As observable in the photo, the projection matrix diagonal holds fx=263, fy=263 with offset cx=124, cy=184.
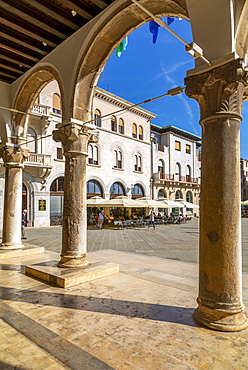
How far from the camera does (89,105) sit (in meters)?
5.44

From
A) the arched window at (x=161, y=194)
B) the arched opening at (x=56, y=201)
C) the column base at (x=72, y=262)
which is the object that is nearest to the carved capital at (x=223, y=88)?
the column base at (x=72, y=262)

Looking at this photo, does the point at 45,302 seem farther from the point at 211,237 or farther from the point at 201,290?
the point at 211,237

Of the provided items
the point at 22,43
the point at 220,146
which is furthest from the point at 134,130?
the point at 220,146

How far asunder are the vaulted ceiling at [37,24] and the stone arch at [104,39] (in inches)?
11.9

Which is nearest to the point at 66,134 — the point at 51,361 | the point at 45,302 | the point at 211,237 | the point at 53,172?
the point at 45,302

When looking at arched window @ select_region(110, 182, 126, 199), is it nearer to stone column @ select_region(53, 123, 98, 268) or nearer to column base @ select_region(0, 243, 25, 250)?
column base @ select_region(0, 243, 25, 250)

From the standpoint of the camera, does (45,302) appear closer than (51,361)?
No

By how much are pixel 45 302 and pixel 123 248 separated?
5.41 meters

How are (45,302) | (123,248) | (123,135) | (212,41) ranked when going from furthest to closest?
(123,135) < (123,248) < (45,302) < (212,41)

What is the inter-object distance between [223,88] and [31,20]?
3830 mm

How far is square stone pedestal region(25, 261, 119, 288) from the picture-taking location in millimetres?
4449

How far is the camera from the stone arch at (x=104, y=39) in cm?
425

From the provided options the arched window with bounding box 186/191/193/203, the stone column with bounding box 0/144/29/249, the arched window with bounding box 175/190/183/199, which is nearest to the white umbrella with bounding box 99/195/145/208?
the stone column with bounding box 0/144/29/249

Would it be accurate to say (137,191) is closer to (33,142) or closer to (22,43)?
(33,142)
